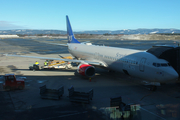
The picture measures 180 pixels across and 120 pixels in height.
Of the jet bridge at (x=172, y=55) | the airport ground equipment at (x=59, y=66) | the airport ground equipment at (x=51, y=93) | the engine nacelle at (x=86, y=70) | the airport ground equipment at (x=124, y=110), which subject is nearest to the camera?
the airport ground equipment at (x=124, y=110)

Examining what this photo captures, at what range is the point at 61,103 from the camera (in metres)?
14.6

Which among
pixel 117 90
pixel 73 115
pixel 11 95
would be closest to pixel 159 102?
pixel 117 90

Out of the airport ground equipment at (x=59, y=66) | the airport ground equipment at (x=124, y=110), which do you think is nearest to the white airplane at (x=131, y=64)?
the airport ground equipment at (x=59, y=66)

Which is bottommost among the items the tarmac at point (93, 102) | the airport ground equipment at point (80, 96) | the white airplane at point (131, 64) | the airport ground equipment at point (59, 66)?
the tarmac at point (93, 102)

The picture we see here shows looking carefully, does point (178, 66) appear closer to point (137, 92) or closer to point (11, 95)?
point (137, 92)

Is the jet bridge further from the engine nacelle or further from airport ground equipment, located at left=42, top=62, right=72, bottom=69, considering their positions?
airport ground equipment, located at left=42, top=62, right=72, bottom=69

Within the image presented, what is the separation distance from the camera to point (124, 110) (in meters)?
12.2

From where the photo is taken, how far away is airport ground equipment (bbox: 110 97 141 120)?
12.2 meters

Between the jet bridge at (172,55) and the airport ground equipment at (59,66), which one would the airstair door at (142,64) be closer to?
the jet bridge at (172,55)

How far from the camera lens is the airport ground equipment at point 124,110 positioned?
39.9 ft

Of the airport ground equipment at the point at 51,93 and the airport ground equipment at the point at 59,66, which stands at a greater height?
the airport ground equipment at the point at 59,66

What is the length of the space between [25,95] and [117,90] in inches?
351

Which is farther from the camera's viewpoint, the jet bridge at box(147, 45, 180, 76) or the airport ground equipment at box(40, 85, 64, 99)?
the jet bridge at box(147, 45, 180, 76)

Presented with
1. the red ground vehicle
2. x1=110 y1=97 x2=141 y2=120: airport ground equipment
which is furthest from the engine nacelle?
x1=110 y1=97 x2=141 y2=120: airport ground equipment
